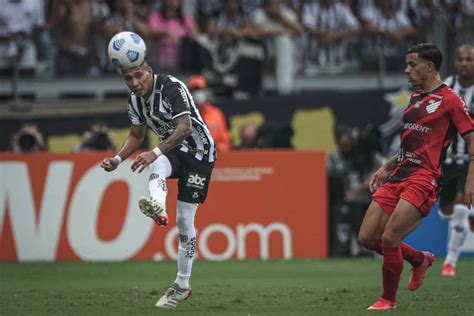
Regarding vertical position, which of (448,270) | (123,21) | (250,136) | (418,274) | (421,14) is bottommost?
(448,270)

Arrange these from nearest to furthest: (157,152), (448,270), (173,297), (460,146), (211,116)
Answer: (157,152), (173,297), (460,146), (448,270), (211,116)

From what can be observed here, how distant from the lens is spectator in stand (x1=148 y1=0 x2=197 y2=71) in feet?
64.9

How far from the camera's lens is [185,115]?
10461 millimetres

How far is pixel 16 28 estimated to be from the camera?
1912cm

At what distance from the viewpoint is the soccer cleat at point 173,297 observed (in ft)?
34.7

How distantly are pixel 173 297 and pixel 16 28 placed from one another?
982cm

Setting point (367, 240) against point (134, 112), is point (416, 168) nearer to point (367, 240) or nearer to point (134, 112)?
point (367, 240)

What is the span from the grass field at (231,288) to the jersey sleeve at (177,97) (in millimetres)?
1919

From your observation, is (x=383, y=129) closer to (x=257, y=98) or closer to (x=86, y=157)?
(x=257, y=98)

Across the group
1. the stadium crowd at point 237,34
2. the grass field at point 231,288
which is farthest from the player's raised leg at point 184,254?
the stadium crowd at point 237,34

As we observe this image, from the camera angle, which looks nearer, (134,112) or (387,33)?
(134,112)

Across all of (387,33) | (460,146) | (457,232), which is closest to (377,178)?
(460,146)

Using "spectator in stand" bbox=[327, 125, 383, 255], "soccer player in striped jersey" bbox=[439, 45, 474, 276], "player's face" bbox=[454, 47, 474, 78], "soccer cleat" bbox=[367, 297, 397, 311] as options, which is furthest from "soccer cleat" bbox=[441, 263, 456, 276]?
"soccer cleat" bbox=[367, 297, 397, 311]

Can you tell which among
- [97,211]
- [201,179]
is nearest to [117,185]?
[97,211]
